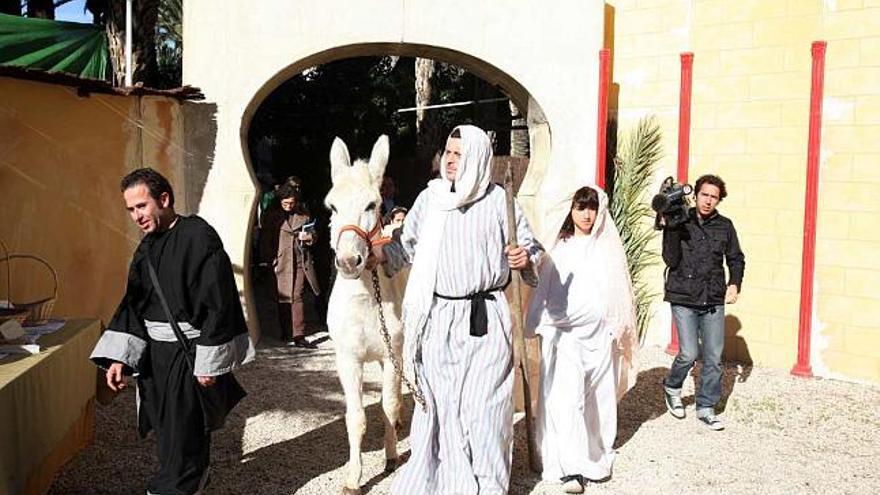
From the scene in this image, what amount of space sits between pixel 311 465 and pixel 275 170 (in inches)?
359

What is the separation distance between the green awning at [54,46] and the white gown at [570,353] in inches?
169

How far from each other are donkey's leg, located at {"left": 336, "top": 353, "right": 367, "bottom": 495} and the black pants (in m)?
0.93

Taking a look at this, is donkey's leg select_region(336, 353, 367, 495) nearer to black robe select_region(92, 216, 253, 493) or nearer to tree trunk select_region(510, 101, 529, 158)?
black robe select_region(92, 216, 253, 493)

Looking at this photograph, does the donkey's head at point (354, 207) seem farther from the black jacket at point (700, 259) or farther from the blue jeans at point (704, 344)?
the blue jeans at point (704, 344)

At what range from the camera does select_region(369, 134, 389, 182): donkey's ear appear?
4.29 m

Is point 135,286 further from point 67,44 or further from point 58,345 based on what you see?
point 67,44

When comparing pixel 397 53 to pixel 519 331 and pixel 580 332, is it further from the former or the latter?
pixel 519 331

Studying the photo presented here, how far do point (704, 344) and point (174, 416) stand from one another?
12.0 ft

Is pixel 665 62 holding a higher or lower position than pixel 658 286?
higher

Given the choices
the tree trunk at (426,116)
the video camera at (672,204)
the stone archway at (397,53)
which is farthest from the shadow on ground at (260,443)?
the tree trunk at (426,116)

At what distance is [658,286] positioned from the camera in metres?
8.24

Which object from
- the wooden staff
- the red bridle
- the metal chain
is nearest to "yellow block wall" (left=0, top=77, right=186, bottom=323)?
the metal chain

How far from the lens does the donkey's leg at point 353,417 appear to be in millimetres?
4324

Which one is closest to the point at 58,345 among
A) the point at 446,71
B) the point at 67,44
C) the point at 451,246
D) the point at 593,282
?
the point at 451,246
